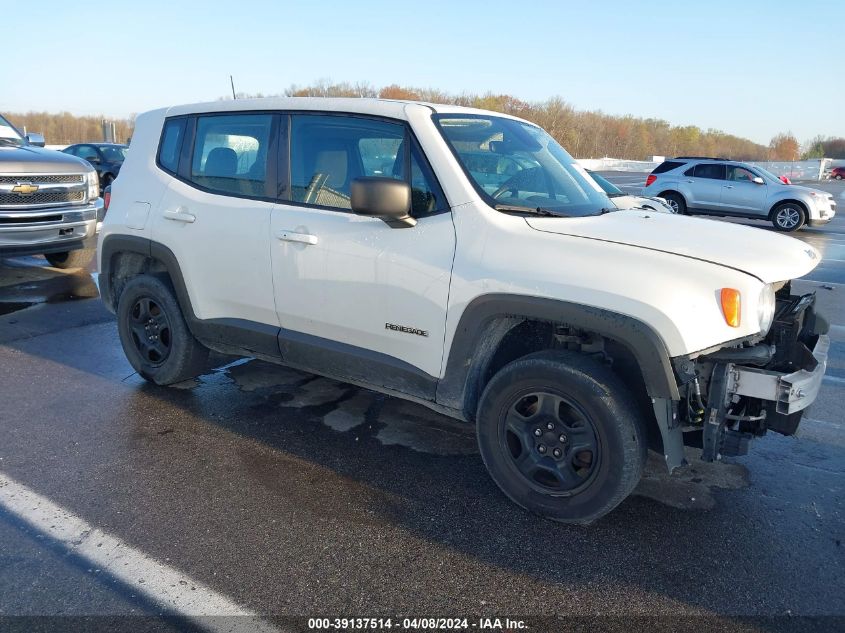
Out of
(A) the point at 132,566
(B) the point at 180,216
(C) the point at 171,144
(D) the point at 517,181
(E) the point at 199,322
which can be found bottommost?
(A) the point at 132,566

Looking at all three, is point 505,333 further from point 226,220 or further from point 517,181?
point 226,220

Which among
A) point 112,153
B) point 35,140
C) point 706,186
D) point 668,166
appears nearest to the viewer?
point 35,140

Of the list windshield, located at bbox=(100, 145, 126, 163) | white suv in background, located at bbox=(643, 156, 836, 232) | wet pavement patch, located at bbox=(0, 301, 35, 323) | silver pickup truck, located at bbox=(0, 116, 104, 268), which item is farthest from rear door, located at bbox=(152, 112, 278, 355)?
windshield, located at bbox=(100, 145, 126, 163)

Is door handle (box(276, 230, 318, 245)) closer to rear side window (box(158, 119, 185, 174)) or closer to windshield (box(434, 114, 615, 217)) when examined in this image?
windshield (box(434, 114, 615, 217))

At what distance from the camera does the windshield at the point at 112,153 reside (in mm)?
19828

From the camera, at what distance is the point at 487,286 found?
317 centimetres

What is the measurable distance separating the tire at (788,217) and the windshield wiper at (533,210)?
1541 centimetres

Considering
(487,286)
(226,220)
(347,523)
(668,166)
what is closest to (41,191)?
(226,220)

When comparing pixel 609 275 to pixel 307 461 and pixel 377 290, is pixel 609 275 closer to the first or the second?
pixel 377 290

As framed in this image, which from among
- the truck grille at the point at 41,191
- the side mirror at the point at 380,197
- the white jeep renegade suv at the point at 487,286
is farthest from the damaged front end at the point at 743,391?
the truck grille at the point at 41,191

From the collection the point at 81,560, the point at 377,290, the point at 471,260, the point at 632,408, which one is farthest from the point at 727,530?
the point at 81,560

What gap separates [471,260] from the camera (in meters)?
3.24

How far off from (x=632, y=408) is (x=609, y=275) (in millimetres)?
604

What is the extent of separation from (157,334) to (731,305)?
381 cm
